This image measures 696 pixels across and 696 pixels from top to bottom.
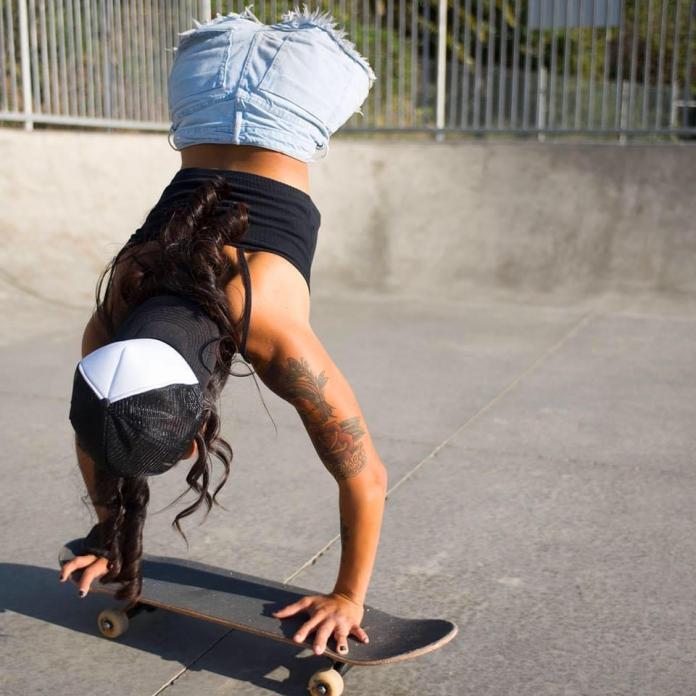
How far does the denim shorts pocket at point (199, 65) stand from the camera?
2.57m

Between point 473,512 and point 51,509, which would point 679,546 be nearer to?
point 473,512

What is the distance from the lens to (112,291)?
2.52 meters

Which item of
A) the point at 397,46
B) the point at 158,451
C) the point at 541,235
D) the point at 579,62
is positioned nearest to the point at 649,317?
the point at 541,235

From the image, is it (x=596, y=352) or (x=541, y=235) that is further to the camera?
(x=541, y=235)

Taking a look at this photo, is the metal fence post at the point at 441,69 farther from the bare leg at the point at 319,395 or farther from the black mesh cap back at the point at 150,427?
the black mesh cap back at the point at 150,427

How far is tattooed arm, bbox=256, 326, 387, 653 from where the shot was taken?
2.29 meters

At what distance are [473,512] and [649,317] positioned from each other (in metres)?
4.46

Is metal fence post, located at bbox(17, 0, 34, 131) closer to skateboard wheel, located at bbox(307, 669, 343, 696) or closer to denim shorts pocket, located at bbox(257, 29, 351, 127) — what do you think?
denim shorts pocket, located at bbox(257, 29, 351, 127)

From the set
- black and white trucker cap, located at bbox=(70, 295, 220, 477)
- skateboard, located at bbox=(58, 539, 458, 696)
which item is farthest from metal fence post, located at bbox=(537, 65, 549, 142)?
black and white trucker cap, located at bbox=(70, 295, 220, 477)

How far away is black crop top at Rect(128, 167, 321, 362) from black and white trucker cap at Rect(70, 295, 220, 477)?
465mm

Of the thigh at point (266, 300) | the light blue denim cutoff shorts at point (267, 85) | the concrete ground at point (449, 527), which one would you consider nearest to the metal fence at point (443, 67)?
the concrete ground at point (449, 527)

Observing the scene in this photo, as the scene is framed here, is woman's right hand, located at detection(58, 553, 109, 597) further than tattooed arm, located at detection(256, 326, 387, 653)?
Yes

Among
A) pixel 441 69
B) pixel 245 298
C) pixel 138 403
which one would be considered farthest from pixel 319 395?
pixel 441 69

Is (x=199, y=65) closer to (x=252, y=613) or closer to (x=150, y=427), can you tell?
(x=150, y=427)
